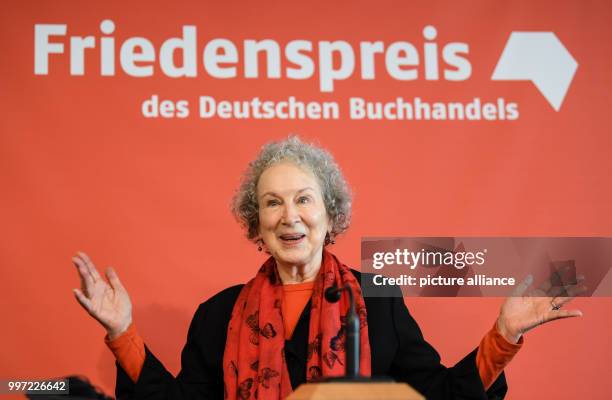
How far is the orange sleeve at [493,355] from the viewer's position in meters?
2.47

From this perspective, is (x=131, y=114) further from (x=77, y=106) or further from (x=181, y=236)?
(x=181, y=236)

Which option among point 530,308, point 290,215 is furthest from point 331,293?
point 290,215

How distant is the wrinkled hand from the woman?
32mm

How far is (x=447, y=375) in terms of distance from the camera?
2.66m

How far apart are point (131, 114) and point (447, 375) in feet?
5.35

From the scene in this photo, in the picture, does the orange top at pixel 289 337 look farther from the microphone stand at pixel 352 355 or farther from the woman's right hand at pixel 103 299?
the microphone stand at pixel 352 355

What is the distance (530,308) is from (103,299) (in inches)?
48.2

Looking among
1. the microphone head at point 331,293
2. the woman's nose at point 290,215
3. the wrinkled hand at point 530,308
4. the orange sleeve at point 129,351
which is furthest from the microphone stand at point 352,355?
the orange sleeve at point 129,351

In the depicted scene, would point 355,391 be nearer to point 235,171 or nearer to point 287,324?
point 287,324

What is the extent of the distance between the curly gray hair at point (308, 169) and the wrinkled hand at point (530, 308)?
29.3 inches

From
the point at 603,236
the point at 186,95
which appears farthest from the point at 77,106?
the point at 603,236

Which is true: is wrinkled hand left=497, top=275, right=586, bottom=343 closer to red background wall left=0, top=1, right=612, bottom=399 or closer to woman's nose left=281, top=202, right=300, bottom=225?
woman's nose left=281, top=202, right=300, bottom=225

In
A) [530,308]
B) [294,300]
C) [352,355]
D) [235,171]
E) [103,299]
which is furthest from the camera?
[235,171]

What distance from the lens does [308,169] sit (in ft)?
9.68
